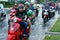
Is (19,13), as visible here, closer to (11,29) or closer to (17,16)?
(17,16)

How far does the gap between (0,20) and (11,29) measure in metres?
12.6

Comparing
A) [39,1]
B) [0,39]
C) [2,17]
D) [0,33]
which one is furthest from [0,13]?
[39,1]

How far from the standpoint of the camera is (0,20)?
21891mm

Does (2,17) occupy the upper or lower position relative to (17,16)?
lower

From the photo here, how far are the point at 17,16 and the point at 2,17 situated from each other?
39.7 feet

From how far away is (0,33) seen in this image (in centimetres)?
1616

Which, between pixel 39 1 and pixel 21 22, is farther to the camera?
pixel 39 1

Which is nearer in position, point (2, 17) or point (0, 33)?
point (0, 33)

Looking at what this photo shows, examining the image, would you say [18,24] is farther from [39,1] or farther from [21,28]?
[39,1]

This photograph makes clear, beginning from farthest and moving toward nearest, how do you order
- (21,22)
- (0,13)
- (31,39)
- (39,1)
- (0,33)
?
1. (39,1)
2. (0,13)
3. (0,33)
4. (31,39)
5. (21,22)

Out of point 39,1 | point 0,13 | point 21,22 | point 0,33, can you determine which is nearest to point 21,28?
point 21,22

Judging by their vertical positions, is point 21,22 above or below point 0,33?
above

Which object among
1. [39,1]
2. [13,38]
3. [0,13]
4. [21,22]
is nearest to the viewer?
[13,38]

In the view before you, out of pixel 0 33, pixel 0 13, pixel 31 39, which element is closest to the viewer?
pixel 31 39
